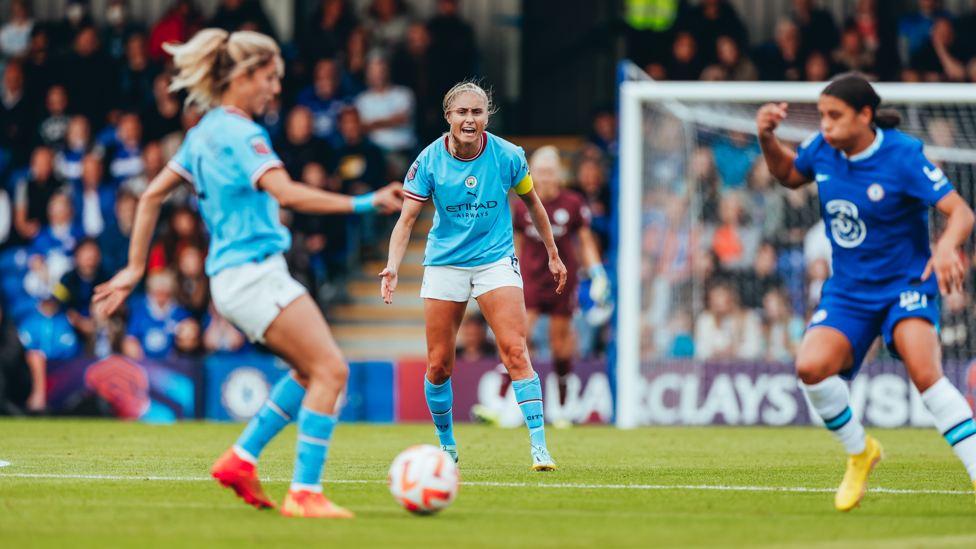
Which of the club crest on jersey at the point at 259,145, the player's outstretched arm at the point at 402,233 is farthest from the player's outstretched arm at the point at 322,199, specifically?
the player's outstretched arm at the point at 402,233

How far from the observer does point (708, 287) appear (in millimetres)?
13602

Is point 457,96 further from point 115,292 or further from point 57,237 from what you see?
point 57,237

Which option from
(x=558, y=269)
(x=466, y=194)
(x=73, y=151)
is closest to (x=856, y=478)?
(x=558, y=269)

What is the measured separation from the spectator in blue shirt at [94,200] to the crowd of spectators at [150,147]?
19 mm

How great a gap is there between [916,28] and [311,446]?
40.7 ft

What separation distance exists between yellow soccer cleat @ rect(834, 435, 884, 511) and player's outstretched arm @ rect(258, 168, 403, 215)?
2.50 meters

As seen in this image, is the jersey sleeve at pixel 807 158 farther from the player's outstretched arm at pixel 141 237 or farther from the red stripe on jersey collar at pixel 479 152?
the player's outstretched arm at pixel 141 237

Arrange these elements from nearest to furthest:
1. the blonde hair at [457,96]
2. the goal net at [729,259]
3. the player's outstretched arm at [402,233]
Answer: the player's outstretched arm at [402,233] → the blonde hair at [457,96] → the goal net at [729,259]

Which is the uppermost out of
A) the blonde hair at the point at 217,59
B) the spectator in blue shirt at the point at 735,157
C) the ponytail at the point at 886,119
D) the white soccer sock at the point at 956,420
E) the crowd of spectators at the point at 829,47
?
the crowd of spectators at the point at 829,47

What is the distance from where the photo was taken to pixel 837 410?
5.50m

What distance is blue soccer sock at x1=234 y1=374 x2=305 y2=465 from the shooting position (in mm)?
5074

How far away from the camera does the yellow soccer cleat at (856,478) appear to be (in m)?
5.31

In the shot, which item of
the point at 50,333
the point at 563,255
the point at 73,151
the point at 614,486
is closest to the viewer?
the point at 614,486

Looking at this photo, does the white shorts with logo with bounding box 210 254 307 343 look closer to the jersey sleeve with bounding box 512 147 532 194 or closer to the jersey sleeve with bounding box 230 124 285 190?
the jersey sleeve with bounding box 230 124 285 190
